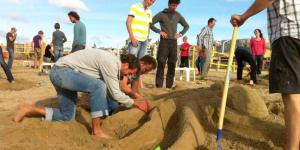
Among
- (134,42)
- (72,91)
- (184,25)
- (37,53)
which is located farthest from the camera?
(37,53)

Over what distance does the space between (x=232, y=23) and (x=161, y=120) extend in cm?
150

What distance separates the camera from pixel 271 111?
209 inches

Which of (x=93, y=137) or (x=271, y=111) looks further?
(x=271, y=111)

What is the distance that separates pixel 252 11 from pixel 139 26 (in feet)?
13.7

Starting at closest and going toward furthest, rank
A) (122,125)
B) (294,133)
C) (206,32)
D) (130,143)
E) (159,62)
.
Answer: (294,133) < (130,143) < (122,125) < (159,62) < (206,32)

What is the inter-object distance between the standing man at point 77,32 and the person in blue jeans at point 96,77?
4.40 meters

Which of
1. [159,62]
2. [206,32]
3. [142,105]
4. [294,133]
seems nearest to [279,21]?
[294,133]

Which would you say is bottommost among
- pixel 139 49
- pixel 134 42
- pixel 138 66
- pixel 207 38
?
pixel 138 66

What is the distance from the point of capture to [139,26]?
25.5ft

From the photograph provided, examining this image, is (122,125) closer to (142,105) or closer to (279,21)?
(142,105)

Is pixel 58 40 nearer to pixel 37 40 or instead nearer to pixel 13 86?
pixel 37 40

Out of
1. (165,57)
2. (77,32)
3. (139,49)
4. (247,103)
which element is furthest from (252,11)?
(77,32)

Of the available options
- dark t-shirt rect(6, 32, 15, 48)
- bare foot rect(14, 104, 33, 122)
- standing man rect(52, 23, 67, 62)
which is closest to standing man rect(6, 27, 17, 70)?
dark t-shirt rect(6, 32, 15, 48)

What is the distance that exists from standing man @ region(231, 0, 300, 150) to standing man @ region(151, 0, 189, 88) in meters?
4.80
